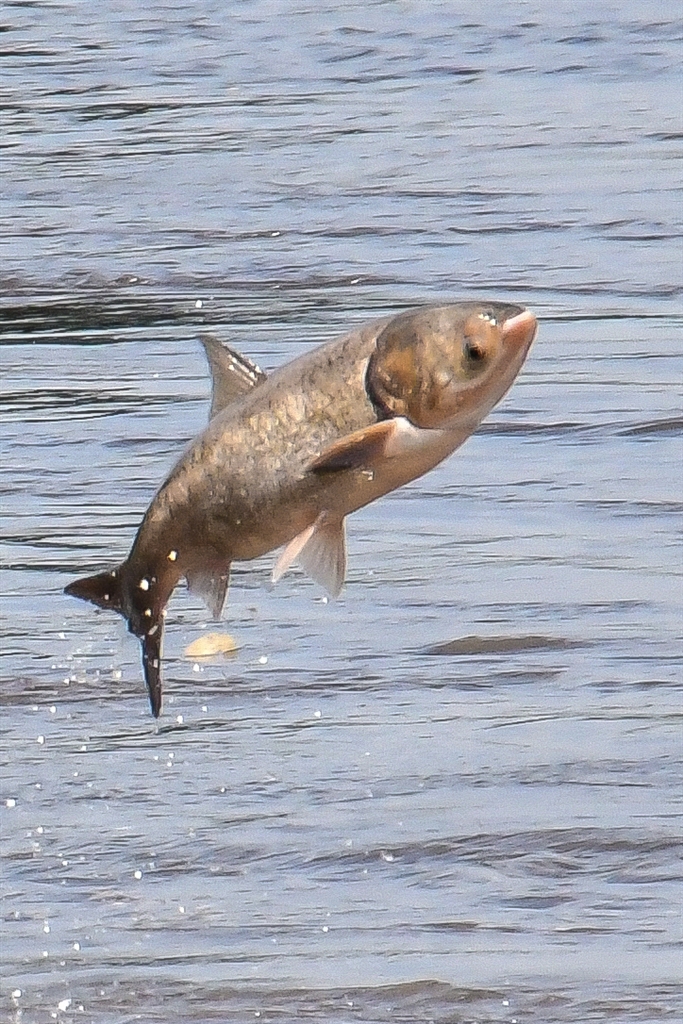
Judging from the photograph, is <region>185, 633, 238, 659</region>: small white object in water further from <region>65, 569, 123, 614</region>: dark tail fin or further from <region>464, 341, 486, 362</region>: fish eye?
<region>464, 341, 486, 362</region>: fish eye

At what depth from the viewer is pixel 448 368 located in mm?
2812

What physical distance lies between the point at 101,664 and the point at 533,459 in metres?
1.28

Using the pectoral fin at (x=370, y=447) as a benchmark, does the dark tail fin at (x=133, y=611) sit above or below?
below

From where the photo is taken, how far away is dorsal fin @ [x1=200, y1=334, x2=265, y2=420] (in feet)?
9.87

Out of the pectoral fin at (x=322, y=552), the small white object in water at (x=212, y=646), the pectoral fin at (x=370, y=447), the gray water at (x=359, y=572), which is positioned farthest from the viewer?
the small white object in water at (x=212, y=646)

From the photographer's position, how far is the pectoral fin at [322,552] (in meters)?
2.90

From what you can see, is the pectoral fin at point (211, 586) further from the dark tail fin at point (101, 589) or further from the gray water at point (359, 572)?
the gray water at point (359, 572)

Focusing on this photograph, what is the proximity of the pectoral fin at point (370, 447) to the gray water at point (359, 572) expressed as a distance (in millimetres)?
1149

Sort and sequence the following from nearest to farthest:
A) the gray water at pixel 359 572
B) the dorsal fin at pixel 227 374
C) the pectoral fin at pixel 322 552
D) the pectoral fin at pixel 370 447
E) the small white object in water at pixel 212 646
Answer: the pectoral fin at pixel 370 447
the pectoral fin at pixel 322 552
the dorsal fin at pixel 227 374
the gray water at pixel 359 572
the small white object in water at pixel 212 646

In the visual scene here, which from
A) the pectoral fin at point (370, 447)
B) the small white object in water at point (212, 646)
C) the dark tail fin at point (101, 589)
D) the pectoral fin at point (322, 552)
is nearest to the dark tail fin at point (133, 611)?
the dark tail fin at point (101, 589)

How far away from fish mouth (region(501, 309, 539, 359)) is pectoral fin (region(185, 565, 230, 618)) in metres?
0.46

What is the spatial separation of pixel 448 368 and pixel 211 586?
430 mm

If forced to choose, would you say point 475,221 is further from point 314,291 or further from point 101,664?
point 101,664

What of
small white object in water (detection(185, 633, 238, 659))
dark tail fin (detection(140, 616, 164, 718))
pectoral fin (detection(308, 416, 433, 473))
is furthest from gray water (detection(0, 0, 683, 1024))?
pectoral fin (detection(308, 416, 433, 473))
